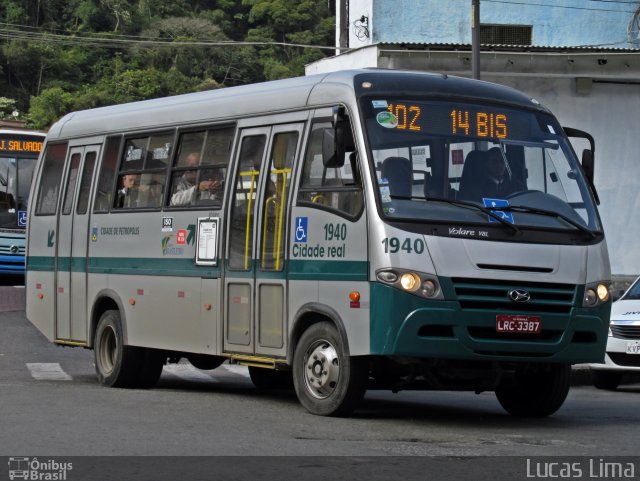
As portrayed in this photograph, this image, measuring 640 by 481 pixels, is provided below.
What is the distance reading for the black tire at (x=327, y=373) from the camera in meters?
11.4

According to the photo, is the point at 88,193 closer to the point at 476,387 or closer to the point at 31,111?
→ the point at 476,387

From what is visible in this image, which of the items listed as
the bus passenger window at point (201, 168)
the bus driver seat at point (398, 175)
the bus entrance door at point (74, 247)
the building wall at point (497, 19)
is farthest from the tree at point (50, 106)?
the bus driver seat at point (398, 175)

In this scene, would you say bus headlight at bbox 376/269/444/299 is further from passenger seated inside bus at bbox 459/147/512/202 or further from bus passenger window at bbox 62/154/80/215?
bus passenger window at bbox 62/154/80/215

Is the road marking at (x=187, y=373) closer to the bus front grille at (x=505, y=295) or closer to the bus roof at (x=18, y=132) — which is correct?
the bus front grille at (x=505, y=295)

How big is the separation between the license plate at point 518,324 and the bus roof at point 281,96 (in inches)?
79.5

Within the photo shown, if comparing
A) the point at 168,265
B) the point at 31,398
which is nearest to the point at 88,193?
the point at 168,265

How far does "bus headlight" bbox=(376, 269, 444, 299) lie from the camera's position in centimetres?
1096

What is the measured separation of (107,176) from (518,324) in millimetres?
5992

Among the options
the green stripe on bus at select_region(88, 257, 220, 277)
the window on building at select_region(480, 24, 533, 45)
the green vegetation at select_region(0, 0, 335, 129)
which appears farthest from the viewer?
the green vegetation at select_region(0, 0, 335, 129)

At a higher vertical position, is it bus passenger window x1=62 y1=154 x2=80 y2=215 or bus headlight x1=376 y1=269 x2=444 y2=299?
bus passenger window x1=62 y1=154 x2=80 y2=215

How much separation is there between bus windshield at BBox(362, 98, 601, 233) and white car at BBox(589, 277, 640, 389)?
5277 millimetres

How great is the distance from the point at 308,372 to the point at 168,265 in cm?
279

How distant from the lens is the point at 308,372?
11.9 metres

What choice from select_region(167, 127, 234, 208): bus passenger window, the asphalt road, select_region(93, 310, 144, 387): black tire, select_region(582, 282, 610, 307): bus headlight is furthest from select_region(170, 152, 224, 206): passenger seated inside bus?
select_region(582, 282, 610, 307): bus headlight
